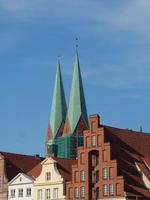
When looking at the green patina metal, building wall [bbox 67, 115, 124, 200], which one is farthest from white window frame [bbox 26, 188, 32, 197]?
the green patina metal

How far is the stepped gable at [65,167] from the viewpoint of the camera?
105 m

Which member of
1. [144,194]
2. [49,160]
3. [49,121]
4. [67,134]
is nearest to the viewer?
[144,194]

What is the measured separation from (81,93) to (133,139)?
152ft

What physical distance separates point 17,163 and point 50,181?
13.0 meters

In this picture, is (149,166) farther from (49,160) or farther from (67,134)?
(67,134)

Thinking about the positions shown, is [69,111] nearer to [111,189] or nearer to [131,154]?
[131,154]

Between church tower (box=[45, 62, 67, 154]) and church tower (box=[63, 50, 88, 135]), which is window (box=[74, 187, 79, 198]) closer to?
church tower (box=[63, 50, 88, 135])

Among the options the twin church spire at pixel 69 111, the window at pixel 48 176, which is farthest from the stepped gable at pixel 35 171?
the twin church spire at pixel 69 111

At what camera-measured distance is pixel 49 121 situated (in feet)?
513

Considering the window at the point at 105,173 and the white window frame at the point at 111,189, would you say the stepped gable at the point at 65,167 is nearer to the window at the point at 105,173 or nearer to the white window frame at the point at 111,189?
the window at the point at 105,173

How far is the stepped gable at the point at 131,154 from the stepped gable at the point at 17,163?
1917cm

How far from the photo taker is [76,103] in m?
148

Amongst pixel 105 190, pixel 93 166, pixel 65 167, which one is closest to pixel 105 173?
pixel 105 190

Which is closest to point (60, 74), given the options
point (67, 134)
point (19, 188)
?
point (67, 134)
